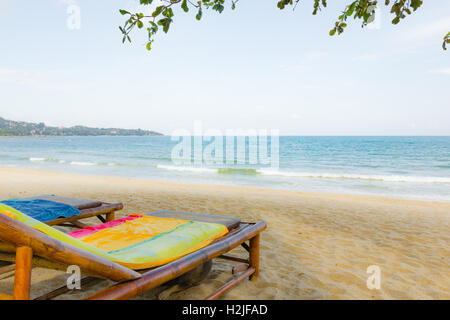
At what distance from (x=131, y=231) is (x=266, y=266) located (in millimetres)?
1458

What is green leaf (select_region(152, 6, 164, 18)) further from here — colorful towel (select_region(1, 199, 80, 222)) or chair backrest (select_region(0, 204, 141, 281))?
colorful towel (select_region(1, 199, 80, 222))

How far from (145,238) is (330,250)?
2.43 meters

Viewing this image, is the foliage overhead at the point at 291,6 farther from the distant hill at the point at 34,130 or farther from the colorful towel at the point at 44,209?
the distant hill at the point at 34,130

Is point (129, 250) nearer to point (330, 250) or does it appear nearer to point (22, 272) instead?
point (22, 272)

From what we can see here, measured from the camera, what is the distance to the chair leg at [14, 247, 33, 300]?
46.2 inches

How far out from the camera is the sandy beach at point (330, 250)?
101 inches

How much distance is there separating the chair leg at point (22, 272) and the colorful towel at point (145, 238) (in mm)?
139

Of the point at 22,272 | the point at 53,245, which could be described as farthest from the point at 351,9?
the point at 22,272

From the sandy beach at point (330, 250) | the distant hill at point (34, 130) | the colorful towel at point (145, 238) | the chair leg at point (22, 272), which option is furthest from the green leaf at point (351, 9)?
the distant hill at point (34, 130)

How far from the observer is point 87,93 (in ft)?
84.9

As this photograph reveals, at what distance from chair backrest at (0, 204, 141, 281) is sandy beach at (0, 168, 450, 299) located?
1.06m

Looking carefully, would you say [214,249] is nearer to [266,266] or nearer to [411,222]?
[266,266]

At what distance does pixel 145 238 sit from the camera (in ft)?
7.48

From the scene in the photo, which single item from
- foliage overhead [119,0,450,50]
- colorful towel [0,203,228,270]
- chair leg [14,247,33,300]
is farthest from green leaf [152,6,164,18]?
chair leg [14,247,33,300]
